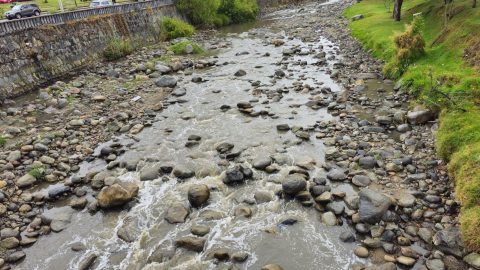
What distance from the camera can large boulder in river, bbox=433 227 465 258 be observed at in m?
6.88

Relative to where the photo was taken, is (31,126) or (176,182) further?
(31,126)

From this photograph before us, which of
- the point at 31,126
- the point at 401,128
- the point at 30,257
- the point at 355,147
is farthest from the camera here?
the point at 31,126

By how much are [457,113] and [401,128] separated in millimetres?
2112

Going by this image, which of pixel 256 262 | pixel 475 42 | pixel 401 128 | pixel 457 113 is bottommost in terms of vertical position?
pixel 256 262

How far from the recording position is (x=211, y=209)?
942 cm

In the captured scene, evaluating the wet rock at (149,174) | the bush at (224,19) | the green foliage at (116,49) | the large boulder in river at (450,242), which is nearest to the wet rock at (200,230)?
the wet rock at (149,174)

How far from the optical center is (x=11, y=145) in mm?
13188

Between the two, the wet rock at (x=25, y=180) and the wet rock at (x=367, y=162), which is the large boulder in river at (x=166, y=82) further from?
the wet rock at (x=367, y=162)

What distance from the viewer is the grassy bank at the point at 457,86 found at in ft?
26.2

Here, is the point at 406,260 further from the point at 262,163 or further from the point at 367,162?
the point at 262,163

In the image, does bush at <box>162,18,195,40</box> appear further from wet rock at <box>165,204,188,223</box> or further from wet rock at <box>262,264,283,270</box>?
wet rock at <box>262,264,283,270</box>

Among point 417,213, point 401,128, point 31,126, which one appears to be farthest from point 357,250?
point 31,126

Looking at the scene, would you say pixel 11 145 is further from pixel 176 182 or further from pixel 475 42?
pixel 475 42

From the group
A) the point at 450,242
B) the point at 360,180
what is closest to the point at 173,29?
the point at 360,180
